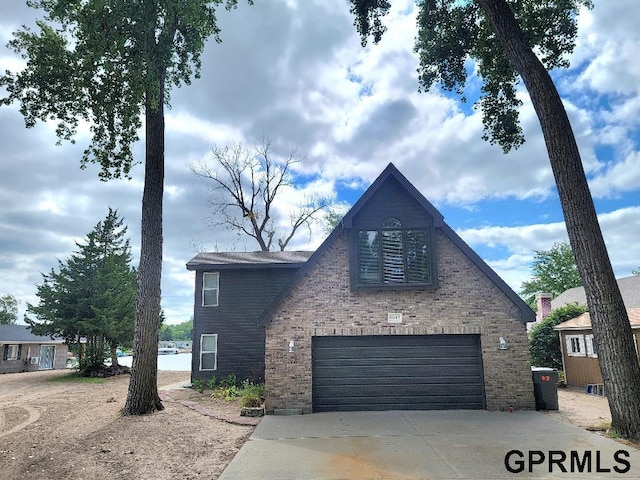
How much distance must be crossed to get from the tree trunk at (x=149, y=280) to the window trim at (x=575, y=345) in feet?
56.6

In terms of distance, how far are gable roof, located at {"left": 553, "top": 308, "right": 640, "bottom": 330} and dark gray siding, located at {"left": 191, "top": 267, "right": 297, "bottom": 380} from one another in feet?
42.3

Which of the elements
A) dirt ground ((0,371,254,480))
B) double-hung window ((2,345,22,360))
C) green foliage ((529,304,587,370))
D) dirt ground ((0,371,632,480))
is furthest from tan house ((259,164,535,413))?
double-hung window ((2,345,22,360))

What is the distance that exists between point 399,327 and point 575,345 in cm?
1218

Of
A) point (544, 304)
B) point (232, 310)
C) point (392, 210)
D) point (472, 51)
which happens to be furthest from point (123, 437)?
point (544, 304)

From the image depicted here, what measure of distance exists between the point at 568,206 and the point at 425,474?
6.35 meters

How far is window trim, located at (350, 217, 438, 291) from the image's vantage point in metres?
11.4

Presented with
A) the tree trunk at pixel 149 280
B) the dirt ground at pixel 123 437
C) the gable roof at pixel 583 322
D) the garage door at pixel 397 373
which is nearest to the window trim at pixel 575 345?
the gable roof at pixel 583 322

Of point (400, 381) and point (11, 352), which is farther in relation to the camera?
point (11, 352)

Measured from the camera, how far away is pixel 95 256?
81.5 ft

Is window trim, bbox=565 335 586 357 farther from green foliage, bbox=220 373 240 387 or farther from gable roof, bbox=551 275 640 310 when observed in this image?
green foliage, bbox=220 373 240 387

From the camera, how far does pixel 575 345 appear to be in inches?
737

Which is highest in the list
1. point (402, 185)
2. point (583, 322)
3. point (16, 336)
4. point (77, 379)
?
point (402, 185)

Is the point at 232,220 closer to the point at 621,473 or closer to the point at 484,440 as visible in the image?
the point at 484,440

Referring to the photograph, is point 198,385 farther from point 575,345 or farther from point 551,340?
point 551,340
